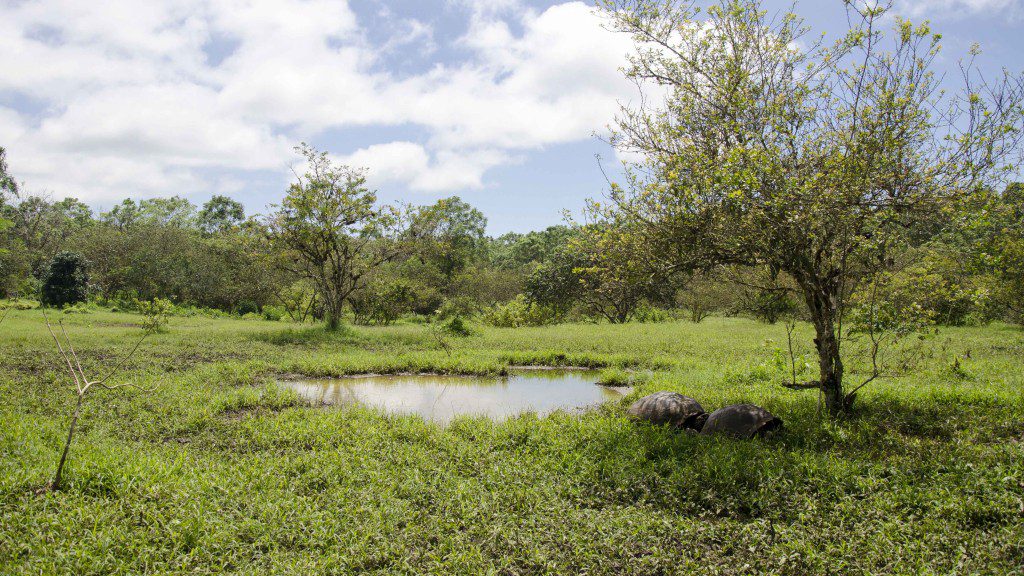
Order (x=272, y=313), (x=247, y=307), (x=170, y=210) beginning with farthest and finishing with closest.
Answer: (x=170, y=210) → (x=247, y=307) → (x=272, y=313)

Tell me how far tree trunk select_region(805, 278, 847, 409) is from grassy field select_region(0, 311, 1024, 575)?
1.09ft

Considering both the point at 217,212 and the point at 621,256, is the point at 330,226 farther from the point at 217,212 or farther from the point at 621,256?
the point at 217,212

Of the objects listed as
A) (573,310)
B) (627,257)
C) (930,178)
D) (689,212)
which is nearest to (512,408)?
(627,257)

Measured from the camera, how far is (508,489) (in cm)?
594

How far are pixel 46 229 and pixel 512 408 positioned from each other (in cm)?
5198

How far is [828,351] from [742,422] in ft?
5.57

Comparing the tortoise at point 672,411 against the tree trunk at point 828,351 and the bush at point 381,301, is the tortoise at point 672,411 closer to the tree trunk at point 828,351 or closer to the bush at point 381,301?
the tree trunk at point 828,351

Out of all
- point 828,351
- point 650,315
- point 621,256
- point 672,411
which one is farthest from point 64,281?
point 828,351

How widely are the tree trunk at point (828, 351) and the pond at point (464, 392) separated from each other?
3744 mm

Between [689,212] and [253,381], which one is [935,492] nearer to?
[689,212]

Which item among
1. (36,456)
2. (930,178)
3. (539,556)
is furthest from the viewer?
(930,178)

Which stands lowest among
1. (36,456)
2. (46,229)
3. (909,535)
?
(909,535)

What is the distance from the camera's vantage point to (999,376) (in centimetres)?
1031

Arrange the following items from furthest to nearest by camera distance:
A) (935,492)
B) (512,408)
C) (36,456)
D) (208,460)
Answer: (512,408) < (208,460) < (36,456) < (935,492)
